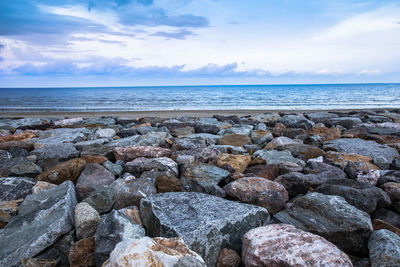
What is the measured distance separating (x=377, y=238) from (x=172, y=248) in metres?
1.72

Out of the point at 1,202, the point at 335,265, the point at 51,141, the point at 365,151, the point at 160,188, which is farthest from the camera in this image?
the point at 51,141

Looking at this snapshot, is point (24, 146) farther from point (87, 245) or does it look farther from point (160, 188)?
point (87, 245)

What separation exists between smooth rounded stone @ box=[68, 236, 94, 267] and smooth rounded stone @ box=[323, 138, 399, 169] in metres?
→ 4.23

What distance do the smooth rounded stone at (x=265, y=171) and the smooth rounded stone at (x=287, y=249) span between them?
1.49 metres

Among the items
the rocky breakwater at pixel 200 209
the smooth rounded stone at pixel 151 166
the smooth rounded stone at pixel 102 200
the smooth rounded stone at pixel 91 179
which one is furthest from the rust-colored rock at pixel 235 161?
the smooth rounded stone at pixel 102 200

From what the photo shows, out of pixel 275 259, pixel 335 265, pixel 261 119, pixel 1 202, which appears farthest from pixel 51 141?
pixel 261 119

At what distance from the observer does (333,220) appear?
2.55 meters

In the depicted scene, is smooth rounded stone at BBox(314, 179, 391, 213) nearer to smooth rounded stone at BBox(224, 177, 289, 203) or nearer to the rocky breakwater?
the rocky breakwater

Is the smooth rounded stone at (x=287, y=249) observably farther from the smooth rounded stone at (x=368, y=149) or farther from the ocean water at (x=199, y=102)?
Result: the ocean water at (x=199, y=102)

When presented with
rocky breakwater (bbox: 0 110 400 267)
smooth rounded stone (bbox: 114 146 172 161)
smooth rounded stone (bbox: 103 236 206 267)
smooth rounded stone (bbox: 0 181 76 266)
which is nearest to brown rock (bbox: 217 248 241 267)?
Result: rocky breakwater (bbox: 0 110 400 267)

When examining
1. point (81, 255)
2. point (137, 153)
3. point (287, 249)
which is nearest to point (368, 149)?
point (287, 249)

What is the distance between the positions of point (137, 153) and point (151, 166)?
0.72 metres

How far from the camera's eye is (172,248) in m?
2.04

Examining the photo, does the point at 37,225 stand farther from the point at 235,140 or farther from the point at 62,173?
the point at 235,140
